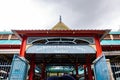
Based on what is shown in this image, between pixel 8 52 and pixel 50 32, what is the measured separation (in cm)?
490

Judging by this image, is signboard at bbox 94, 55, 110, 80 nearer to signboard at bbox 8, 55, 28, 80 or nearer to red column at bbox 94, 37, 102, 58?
red column at bbox 94, 37, 102, 58

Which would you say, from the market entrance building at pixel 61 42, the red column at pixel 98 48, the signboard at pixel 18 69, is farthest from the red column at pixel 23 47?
the red column at pixel 98 48

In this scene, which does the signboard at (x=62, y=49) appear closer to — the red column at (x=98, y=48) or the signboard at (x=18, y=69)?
the red column at (x=98, y=48)

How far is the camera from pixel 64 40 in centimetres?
1033

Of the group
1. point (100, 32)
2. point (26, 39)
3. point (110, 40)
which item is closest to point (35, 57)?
point (26, 39)

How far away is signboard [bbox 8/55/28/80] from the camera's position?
27.3 feet

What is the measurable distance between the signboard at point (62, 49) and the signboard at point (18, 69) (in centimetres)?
103

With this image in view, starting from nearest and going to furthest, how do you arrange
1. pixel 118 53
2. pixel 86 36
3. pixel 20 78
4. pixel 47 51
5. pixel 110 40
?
pixel 20 78
pixel 47 51
pixel 86 36
pixel 118 53
pixel 110 40

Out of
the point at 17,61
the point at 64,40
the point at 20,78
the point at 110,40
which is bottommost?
the point at 20,78

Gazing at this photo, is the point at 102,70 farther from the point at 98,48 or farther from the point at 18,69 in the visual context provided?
the point at 18,69

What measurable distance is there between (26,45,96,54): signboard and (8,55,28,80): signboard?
1.03 metres

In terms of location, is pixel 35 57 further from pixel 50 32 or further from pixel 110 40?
pixel 110 40

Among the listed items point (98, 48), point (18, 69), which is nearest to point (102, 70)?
point (98, 48)

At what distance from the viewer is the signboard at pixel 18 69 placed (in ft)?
27.3
